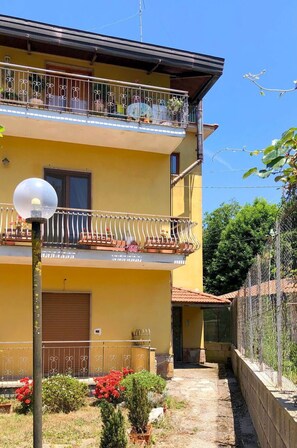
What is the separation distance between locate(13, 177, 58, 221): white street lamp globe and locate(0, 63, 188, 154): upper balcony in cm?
822

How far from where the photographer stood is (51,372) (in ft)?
41.3

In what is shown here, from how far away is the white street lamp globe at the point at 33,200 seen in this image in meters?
4.51

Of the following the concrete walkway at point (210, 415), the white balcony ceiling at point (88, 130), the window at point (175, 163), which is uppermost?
the window at point (175, 163)

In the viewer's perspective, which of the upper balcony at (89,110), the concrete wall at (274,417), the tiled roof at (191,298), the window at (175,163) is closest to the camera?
the concrete wall at (274,417)

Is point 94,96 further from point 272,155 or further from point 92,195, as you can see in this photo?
point 272,155

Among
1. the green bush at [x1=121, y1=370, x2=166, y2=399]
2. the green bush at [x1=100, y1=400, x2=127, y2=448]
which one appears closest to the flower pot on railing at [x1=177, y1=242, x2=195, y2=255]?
the green bush at [x1=121, y1=370, x2=166, y2=399]

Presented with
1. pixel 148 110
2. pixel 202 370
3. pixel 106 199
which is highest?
pixel 148 110

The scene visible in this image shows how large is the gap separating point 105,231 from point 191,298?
5.73 m

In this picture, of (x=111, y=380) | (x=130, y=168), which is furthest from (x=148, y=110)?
(x=111, y=380)

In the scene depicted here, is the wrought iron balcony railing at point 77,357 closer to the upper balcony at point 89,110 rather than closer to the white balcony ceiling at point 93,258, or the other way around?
the white balcony ceiling at point 93,258

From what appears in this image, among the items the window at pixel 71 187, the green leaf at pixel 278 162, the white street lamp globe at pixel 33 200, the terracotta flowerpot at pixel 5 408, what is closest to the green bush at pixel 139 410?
the terracotta flowerpot at pixel 5 408

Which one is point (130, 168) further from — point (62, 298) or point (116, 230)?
point (62, 298)

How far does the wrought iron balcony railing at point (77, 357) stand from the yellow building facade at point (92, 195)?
0.09 ft

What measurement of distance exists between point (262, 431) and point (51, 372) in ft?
24.2
